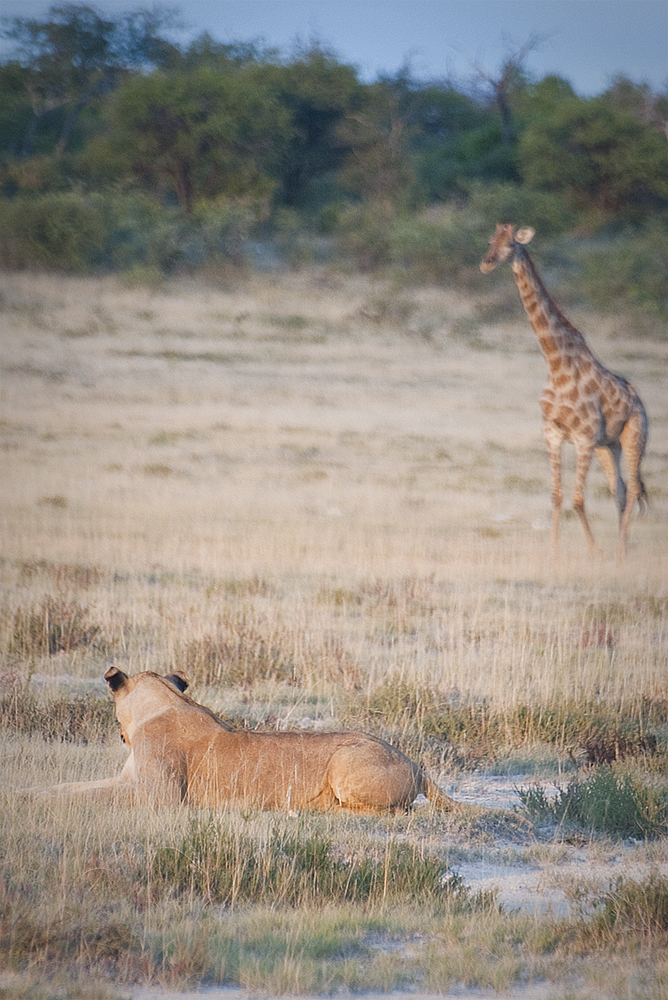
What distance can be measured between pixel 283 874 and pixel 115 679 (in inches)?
50.6

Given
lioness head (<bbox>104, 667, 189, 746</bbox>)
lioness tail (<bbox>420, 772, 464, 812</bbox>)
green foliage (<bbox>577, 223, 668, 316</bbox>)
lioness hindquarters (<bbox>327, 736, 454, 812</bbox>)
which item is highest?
green foliage (<bbox>577, 223, 668, 316</bbox>)

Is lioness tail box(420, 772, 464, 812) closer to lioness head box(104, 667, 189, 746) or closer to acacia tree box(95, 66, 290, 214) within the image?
lioness head box(104, 667, 189, 746)

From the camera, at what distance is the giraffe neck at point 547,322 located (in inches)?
517

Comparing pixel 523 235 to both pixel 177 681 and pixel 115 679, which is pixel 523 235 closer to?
pixel 177 681

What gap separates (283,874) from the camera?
4688 millimetres

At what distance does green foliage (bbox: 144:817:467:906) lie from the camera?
15.2 feet

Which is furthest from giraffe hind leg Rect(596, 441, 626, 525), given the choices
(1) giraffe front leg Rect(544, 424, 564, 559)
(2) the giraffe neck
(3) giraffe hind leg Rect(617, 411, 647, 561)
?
(2) the giraffe neck

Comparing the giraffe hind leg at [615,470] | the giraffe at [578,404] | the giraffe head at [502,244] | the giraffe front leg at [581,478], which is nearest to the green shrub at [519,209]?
the giraffe at [578,404]

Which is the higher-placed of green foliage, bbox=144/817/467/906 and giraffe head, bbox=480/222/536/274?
giraffe head, bbox=480/222/536/274

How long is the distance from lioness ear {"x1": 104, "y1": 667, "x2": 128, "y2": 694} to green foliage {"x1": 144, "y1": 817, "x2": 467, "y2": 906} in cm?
90

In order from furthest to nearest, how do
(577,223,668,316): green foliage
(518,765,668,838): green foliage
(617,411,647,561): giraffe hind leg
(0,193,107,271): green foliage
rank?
(0,193,107,271): green foliage
(577,223,668,316): green foliage
(617,411,647,561): giraffe hind leg
(518,765,668,838): green foliage

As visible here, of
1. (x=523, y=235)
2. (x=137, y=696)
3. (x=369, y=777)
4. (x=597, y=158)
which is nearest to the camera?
(x=369, y=777)

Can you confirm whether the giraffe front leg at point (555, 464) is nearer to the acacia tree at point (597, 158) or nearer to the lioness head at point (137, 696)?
the lioness head at point (137, 696)

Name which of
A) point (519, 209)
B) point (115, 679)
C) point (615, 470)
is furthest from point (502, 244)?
point (519, 209)
